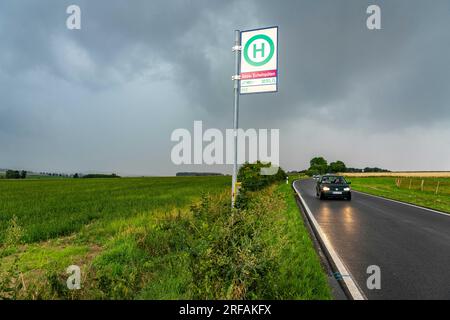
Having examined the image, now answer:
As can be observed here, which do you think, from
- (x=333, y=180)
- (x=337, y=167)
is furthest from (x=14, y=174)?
(x=337, y=167)

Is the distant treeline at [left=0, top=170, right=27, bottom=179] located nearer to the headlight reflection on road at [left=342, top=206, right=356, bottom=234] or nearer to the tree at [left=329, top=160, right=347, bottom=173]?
the headlight reflection on road at [left=342, top=206, right=356, bottom=234]

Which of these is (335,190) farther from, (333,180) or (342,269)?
(342,269)

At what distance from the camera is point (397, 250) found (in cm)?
600

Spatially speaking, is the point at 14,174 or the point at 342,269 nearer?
the point at 342,269

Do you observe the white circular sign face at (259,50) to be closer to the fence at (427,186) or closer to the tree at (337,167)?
the fence at (427,186)

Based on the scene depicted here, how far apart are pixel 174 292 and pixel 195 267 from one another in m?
0.46

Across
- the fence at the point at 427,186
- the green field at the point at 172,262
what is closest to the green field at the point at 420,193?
the fence at the point at 427,186

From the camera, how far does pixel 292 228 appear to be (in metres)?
7.63

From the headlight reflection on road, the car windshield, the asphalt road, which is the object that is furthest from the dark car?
the asphalt road

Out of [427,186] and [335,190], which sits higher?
[335,190]

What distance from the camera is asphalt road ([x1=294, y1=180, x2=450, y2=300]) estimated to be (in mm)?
4059

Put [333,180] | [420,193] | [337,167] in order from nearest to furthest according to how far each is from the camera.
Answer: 1. [333,180]
2. [420,193]
3. [337,167]

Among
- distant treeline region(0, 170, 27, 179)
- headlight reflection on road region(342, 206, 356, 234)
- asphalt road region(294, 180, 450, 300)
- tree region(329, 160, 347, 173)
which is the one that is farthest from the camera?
tree region(329, 160, 347, 173)
